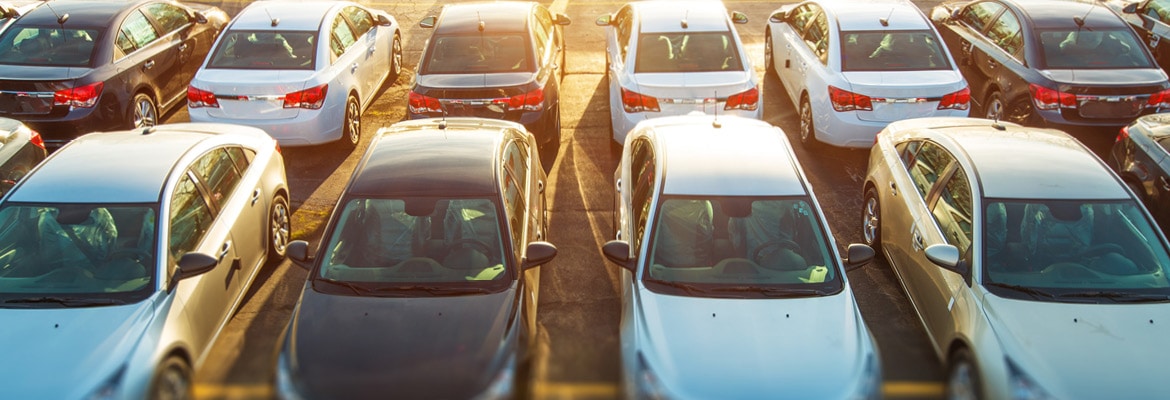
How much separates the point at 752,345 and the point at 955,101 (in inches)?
231

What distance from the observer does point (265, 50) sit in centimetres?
1074

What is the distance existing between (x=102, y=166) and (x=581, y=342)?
12.3 ft

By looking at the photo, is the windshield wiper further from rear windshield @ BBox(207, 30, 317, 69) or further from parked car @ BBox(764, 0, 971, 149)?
parked car @ BBox(764, 0, 971, 149)

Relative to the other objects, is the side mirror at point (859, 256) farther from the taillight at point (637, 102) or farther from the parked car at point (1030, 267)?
the taillight at point (637, 102)

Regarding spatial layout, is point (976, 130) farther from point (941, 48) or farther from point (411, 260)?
point (411, 260)

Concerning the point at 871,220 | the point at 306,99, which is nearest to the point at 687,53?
the point at 871,220

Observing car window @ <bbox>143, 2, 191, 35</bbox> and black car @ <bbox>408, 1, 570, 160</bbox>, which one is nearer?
black car @ <bbox>408, 1, 570, 160</bbox>

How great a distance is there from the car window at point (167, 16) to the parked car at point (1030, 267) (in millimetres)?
9375

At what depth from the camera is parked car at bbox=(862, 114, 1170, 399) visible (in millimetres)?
5492

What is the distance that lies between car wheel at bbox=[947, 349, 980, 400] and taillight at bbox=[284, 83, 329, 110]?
7.17m

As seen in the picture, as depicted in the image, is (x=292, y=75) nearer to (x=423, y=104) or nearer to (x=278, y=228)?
(x=423, y=104)

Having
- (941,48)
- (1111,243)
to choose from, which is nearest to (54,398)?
(1111,243)

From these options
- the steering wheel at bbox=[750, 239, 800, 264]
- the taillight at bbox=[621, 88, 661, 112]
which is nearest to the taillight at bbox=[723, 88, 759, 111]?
the taillight at bbox=[621, 88, 661, 112]

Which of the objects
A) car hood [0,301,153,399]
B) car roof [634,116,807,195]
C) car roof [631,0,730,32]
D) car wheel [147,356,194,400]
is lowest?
car wheel [147,356,194,400]
